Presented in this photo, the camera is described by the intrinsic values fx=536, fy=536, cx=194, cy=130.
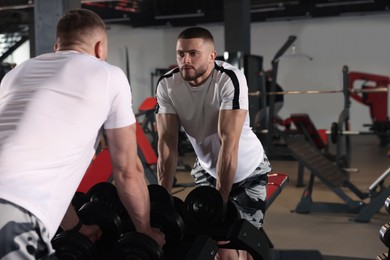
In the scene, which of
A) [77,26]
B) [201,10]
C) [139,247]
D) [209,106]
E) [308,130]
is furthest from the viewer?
[201,10]

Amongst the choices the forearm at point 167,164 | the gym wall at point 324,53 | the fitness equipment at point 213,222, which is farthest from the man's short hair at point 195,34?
the gym wall at point 324,53

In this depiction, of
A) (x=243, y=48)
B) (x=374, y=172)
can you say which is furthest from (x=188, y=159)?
(x=374, y=172)

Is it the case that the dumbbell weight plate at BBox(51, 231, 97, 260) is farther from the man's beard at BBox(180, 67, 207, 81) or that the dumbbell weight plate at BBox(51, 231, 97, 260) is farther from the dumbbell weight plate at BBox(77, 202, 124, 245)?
the man's beard at BBox(180, 67, 207, 81)

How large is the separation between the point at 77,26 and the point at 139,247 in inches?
26.8

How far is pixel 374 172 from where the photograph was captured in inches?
266

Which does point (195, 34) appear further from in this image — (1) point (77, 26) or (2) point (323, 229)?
(2) point (323, 229)

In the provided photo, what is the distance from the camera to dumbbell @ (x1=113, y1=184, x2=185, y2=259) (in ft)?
5.37

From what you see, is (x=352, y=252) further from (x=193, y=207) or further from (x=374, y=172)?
(x=374, y=172)

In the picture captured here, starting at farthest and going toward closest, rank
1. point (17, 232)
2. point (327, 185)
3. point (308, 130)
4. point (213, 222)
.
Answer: point (308, 130)
point (327, 185)
point (213, 222)
point (17, 232)

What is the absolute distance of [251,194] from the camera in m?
2.46

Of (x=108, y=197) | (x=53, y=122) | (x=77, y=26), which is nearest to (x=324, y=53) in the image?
(x=108, y=197)

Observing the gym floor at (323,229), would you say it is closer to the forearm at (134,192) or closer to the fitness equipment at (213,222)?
the fitness equipment at (213,222)

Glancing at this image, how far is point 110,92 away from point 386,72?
414 inches

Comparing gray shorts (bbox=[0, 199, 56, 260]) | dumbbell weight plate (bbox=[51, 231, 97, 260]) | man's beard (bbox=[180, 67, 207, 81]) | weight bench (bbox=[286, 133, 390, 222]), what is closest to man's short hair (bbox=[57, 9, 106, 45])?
gray shorts (bbox=[0, 199, 56, 260])
